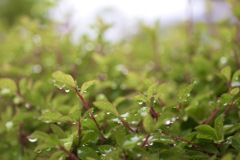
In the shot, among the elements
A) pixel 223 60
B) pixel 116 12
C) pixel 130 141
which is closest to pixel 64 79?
pixel 130 141

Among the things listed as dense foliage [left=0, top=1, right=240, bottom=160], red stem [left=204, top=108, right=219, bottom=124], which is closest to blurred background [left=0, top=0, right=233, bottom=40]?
dense foliage [left=0, top=1, right=240, bottom=160]

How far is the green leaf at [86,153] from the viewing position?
32.4 inches

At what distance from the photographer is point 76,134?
0.86m

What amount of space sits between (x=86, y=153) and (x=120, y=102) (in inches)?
18.9

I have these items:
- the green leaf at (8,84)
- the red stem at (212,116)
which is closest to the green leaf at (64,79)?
the green leaf at (8,84)

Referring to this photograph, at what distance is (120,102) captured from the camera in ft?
4.23

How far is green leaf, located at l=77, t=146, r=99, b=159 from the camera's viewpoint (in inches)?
32.4

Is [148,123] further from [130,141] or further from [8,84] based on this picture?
[8,84]

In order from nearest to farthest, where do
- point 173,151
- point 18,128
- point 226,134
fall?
point 173,151, point 226,134, point 18,128

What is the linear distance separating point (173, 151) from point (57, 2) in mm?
1622

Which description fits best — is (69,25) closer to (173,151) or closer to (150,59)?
(150,59)

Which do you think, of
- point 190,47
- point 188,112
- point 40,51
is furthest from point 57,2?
point 188,112

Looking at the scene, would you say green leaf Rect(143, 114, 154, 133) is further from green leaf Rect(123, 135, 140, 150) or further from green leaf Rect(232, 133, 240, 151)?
green leaf Rect(232, 133, 240, 151)

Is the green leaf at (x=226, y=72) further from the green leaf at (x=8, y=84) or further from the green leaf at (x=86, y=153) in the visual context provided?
the green leaf at (x=8, y=84)
